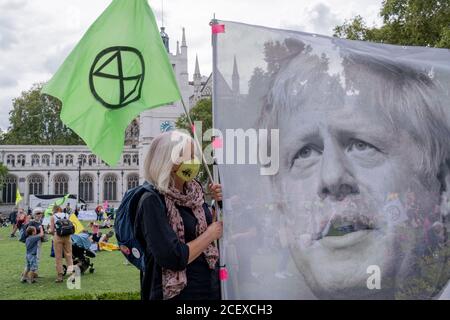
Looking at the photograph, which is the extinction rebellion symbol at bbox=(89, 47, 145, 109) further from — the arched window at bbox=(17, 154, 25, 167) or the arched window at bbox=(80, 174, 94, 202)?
the arched window at bbox=(17, 154, 25, 167)

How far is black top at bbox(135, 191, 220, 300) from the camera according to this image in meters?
2.68

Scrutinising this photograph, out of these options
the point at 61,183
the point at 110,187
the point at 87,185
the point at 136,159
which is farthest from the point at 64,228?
the point at 136,159

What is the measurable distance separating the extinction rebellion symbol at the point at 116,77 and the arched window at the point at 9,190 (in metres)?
67.6

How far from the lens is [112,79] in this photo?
3291 mm

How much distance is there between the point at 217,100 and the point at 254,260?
3.41 ft

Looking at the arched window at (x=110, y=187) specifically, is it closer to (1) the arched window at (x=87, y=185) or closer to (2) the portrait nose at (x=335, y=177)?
(1) the arched window at (x=87, y=185)

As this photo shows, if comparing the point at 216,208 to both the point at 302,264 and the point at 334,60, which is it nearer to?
the point at 302,264

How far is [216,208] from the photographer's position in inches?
126

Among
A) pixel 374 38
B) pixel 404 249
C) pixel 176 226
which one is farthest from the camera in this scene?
pixel 374 38

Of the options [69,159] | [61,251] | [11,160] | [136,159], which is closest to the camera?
[61,251]

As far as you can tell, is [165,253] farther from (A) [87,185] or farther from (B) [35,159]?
(B) [35,159]

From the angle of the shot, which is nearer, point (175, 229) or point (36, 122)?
point (175, 229)

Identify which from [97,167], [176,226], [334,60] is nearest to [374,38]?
[334,60]

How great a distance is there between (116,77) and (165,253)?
1.25 meters
